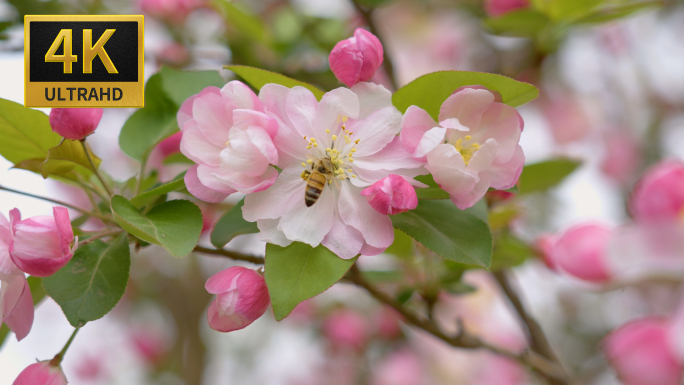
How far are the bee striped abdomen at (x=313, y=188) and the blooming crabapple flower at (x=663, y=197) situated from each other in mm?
368

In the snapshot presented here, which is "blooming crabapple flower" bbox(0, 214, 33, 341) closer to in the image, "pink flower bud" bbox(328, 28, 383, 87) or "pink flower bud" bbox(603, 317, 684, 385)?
"pink flower bud" bbox(328, 28, 383, 87)

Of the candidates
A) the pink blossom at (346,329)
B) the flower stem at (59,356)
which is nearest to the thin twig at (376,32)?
the flower stem at (59,356)

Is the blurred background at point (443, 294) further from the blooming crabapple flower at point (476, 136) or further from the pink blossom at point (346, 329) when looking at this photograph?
the blooming crabapple flower at point (476, 136)

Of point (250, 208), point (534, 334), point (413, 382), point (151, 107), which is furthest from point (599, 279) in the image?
point (413, 382)

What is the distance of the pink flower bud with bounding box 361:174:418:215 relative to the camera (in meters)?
0.44

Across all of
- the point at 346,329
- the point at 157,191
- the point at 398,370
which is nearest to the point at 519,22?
the point at 157,191

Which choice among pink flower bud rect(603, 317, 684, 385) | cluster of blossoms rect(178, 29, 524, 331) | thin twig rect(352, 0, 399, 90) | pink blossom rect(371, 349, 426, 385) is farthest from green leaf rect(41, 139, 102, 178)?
pink blossom rect(371, 349, 426, 385)

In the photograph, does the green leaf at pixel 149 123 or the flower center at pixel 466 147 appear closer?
the flower center at pixel 466 147

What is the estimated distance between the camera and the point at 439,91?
1.62 ft

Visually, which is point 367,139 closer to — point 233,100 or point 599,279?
point 233,100

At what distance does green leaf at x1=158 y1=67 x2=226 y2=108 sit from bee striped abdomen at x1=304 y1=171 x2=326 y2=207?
0.71 ft

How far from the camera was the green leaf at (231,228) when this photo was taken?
53 cm

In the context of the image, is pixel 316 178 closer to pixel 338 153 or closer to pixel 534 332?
pixel 338 153

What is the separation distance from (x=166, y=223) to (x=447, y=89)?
33cm
